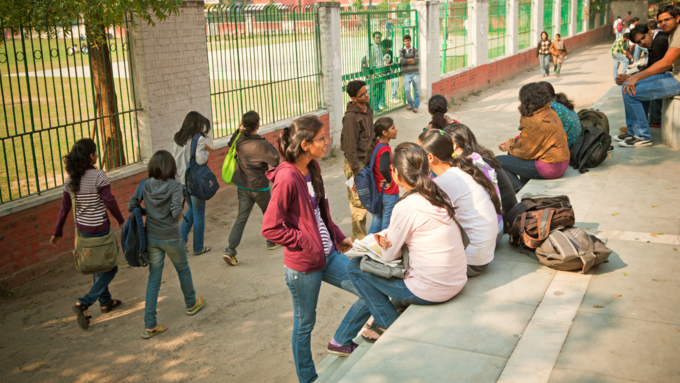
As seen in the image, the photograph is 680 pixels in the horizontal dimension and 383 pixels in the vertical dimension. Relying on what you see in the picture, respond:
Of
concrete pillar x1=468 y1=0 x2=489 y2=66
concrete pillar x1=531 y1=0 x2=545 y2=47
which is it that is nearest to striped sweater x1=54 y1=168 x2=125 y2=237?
concrete pillar x1=468 y1=0 x2=489 y2=66

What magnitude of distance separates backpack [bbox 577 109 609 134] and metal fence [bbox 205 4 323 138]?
208 inches

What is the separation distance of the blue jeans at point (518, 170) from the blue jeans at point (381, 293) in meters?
3.45

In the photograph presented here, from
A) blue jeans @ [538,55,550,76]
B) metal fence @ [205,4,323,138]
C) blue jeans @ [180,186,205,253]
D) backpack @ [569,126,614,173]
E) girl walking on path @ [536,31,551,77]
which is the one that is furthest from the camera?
blue jeans @ [538,55,550,76]

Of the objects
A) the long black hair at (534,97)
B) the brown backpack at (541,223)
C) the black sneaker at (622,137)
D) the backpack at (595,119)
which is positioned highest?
the long black hair at (534,97)

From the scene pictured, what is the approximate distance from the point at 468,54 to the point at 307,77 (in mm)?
9462

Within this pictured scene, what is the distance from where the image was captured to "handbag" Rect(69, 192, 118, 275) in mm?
5180

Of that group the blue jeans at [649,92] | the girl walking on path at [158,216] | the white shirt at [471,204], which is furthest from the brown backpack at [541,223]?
the blue jeans at [649,92]

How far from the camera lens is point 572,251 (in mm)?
4371

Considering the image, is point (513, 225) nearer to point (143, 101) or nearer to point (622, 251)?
point (622, 251)

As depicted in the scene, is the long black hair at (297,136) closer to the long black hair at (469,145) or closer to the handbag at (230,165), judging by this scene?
the long black hair at (469,145)

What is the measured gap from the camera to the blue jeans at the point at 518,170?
6887 millimetres

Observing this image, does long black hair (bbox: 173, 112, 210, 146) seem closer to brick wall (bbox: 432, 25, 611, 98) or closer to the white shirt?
the white shirt

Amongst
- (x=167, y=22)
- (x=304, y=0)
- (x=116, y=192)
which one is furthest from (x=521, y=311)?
(x=304, y=0)

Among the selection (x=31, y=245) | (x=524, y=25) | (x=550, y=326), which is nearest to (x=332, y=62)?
(x=31, y=245)
